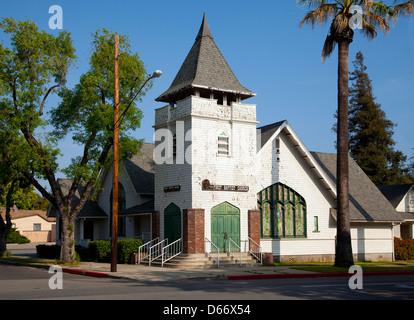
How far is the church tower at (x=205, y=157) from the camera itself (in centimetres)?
2606

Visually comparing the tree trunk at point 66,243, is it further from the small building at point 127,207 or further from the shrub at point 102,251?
the small building at point 127,207

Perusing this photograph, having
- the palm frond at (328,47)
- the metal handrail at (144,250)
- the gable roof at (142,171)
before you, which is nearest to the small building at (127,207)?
the gable roof at (142,171)

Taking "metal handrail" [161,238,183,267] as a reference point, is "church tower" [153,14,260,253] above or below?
above

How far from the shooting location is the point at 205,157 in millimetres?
26453

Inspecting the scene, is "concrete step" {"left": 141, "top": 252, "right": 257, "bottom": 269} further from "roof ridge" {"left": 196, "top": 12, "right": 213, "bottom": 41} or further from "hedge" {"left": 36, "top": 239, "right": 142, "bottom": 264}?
"roof ridge" {"left": 196, "top": 12, "right": 213, "bottom": 41}

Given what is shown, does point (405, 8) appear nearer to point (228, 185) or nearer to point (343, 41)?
point (343, 41)

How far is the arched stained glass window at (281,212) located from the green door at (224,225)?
7.40 feet

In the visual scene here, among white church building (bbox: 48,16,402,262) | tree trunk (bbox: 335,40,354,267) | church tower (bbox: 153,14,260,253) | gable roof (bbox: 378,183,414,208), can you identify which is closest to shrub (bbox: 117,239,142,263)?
white church building (bbox: 48,16,402,262)

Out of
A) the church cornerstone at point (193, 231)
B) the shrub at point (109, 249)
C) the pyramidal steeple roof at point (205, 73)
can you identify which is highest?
the pyramidal steeple roof at point (205, 73)

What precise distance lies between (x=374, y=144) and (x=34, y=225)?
50090 millimetres

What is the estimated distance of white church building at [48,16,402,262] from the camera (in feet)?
86.4
